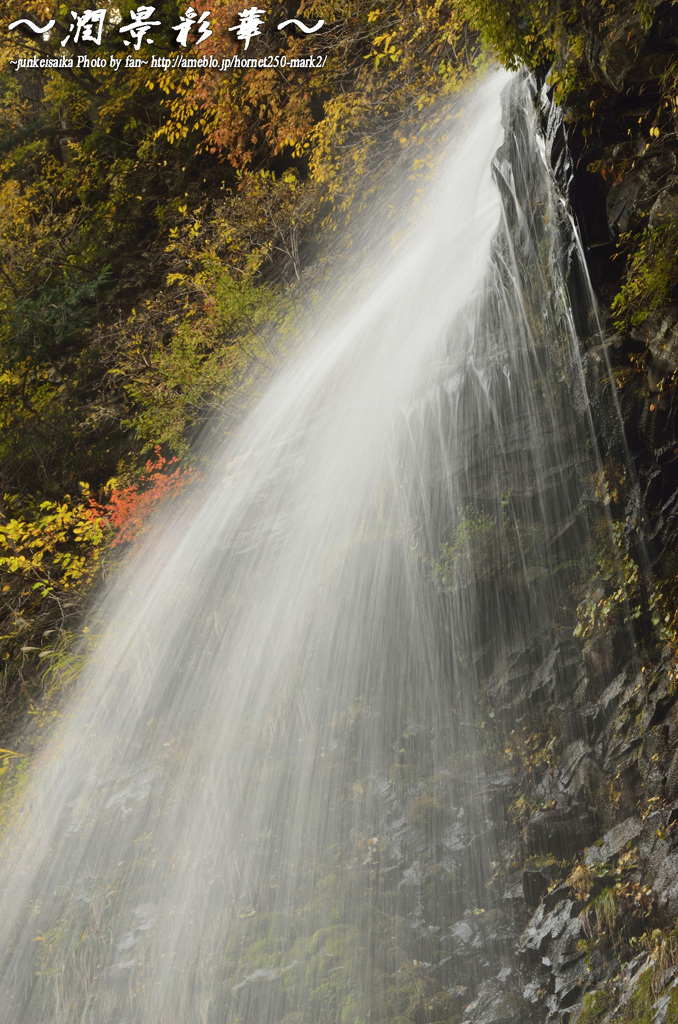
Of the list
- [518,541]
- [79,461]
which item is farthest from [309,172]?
[518,541]

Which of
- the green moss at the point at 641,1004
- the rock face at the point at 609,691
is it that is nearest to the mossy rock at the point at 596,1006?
the rock face at the point at 609,691

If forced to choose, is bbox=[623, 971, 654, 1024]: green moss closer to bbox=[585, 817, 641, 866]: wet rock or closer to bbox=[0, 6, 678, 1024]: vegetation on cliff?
bbox=[0, 6, 678, 1024]: vegetation on cliff

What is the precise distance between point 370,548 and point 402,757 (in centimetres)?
156

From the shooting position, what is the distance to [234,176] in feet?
36.6

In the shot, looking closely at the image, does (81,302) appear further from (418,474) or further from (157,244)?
(418,474)

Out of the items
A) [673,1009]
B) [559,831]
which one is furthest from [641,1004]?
[559,831]

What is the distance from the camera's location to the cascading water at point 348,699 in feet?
14.9

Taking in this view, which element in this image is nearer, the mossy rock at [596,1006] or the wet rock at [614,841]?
the mossy rock at [596,1006]

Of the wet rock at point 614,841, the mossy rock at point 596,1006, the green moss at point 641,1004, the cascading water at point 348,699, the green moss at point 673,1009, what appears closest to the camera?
the green moss at point 673,1009

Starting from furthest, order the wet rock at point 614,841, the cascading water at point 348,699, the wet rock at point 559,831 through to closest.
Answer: the cascading water at point 348,699 → the wet rock at point 559,831 → the wet rock at point 614,841

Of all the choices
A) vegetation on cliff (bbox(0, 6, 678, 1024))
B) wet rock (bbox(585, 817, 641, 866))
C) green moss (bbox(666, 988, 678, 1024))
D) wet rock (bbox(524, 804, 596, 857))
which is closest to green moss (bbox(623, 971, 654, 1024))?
vegetation on cliff (bbox(0, 6, 678, 1024))

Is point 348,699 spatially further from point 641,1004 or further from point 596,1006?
point 641,1004

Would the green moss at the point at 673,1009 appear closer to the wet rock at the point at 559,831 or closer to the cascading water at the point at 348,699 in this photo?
the wet rock at the point at 559,831

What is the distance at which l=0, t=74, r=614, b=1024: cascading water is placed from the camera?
455 cm
